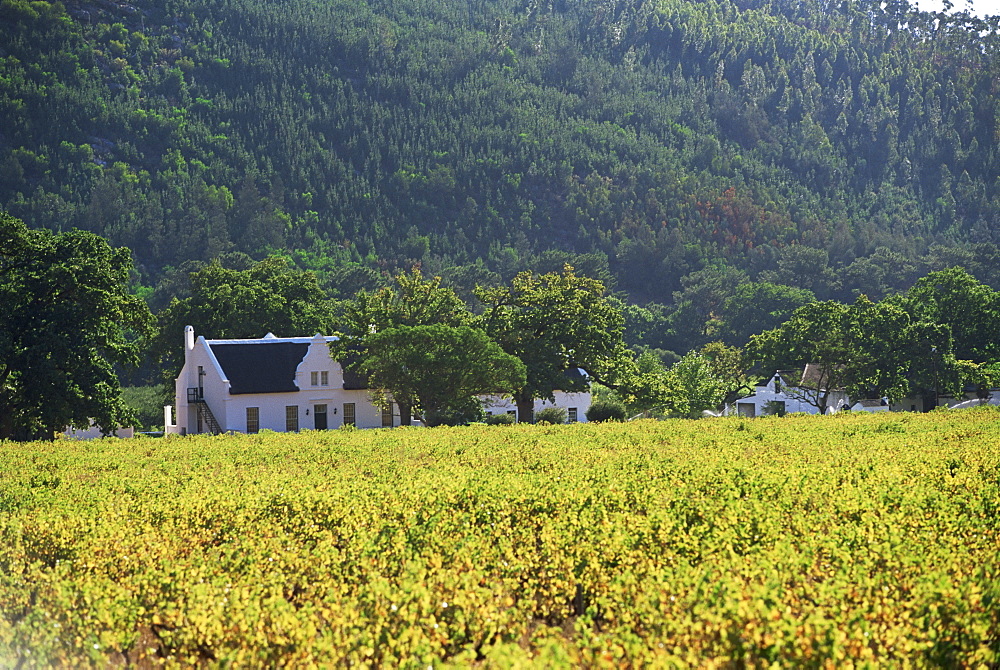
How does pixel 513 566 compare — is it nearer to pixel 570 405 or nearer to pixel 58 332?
pixel 58 332

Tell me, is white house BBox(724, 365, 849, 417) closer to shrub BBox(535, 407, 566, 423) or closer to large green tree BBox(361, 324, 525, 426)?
shrub BBox(535, 407, 566, 423)

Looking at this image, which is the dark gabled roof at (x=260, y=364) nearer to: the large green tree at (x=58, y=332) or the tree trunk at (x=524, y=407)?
the tree trunk at (x=524, y=407)

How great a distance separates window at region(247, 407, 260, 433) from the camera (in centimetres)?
6250

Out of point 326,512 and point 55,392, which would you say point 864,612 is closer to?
point 326,512

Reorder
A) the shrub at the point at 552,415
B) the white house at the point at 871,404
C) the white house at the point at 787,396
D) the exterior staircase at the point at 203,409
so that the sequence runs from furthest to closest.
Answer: the white house at the point at 787,396, the white house at the point at 871,404, the shrub at the point at 552,415, the exterior staircase at the point at 203,409

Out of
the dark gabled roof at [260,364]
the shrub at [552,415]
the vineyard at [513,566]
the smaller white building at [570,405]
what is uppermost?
the dark gabled roof at [260,364]

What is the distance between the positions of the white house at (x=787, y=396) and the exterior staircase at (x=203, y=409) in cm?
3814

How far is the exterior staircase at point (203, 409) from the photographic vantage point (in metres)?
62.9

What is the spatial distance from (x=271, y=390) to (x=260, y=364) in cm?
190

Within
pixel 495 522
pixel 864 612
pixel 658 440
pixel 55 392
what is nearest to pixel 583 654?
pixel 864 612

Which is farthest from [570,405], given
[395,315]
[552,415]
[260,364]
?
[260,364]

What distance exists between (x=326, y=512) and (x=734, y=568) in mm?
6692

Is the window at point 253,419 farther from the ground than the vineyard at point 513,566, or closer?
farther from the ground

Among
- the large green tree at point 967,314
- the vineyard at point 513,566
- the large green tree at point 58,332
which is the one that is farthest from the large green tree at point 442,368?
the large green tree at point 967,314
